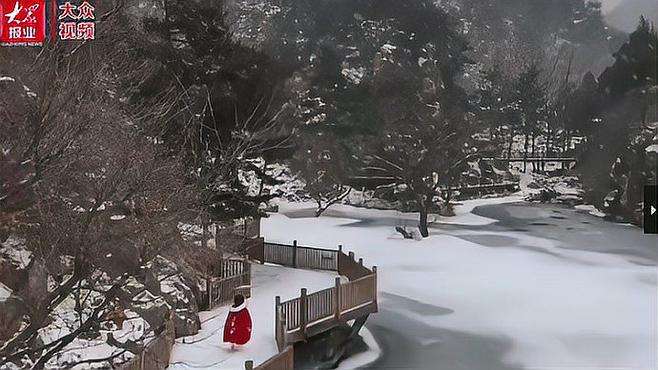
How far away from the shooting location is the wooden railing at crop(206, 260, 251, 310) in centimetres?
514

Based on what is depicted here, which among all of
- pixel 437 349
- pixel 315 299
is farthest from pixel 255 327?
pixel 437 349

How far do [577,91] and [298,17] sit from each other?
264 centimetres

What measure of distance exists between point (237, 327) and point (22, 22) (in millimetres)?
2510

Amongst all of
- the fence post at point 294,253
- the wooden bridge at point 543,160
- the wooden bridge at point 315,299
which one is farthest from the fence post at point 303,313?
the wooden bridge at point 543,160

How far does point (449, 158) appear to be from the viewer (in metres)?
5.87

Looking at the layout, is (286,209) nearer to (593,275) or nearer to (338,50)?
(338,50)

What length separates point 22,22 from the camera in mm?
3547

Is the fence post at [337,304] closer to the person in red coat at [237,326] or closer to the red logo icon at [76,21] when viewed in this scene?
the person in red coat at [237,326]

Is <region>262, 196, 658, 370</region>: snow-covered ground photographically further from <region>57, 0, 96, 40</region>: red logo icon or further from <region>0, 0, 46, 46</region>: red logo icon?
<region>0, 0, 46, 46</region>: red logo icon

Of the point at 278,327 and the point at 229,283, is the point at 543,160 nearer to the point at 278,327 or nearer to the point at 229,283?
the point at 278,327

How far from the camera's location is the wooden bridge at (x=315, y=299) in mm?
4598

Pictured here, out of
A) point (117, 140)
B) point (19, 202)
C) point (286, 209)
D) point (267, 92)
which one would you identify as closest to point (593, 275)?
point (286, 209)

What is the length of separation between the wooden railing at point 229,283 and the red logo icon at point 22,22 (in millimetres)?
2428

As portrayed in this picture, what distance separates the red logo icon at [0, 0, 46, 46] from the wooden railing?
2.43m
